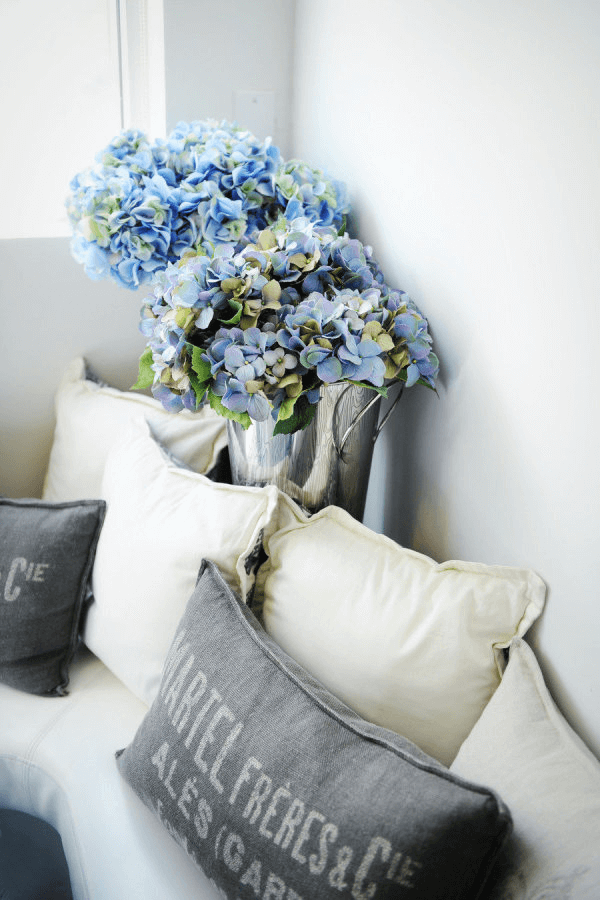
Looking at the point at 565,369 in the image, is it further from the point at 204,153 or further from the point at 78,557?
the point at 78,557

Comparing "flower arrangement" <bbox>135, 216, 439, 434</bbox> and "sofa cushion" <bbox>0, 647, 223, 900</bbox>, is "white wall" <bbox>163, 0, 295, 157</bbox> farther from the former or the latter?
"sofa cushion" <bbox>0, 647, 223, 900</bbox>

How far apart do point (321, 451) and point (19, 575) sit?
52 cm

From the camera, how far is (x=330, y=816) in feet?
2.19

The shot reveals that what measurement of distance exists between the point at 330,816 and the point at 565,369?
1.72ft

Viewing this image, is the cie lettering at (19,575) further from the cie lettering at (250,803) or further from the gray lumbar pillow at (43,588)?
the cie lettering at (250,803)

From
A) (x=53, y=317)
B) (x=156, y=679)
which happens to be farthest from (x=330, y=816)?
(x=53, y=317)

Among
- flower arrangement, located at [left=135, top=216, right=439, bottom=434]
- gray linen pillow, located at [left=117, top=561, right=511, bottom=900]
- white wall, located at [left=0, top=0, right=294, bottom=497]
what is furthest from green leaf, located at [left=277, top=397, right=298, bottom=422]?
white wall, located at [left=0, top=0, right=294, bottom=497]

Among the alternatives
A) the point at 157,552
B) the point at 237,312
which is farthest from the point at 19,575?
the point at 237,312

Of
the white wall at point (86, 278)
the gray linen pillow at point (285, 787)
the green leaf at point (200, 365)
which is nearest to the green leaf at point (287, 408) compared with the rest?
the green leaf at point (200, 365)

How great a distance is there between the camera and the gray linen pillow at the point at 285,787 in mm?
624

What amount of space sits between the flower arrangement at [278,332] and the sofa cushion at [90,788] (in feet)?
Result: 1.68

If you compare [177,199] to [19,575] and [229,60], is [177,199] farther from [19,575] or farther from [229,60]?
[19,575]

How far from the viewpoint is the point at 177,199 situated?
1055 millimetres

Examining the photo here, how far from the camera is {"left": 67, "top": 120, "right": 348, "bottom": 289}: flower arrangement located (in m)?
1.05
